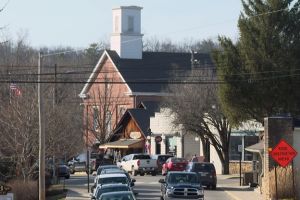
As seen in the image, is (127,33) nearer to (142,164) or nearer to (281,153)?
(142,164)

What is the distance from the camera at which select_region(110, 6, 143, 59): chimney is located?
92.9 metres

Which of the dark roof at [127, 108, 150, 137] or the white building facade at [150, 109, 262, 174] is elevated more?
the dark roof at [127, 108, 150, 137]

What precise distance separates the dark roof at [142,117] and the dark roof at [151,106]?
0.51 meters

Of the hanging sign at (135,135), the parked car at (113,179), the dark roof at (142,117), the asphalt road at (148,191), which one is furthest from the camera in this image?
the hanging sign at (135,135)

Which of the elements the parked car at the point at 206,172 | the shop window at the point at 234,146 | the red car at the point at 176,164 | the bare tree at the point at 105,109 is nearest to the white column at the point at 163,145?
the shop window at the point at 234,146

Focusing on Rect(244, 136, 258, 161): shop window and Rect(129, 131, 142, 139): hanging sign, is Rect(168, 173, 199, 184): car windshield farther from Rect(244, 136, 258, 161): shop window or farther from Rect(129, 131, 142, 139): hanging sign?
Rect(129, 131, 142, 139): hanging sign

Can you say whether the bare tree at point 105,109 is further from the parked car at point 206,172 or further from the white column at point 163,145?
the parked car at point 206,172

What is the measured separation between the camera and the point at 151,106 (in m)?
85.6

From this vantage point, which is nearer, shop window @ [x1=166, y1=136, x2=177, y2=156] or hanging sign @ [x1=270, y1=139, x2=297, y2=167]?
hanging sign @ [x1=270, y1=139, x2=297, y2=167]

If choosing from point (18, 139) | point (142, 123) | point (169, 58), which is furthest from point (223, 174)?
point (169, 58)

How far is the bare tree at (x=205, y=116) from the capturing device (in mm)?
62125

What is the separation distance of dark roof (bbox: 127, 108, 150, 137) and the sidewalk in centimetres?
2086

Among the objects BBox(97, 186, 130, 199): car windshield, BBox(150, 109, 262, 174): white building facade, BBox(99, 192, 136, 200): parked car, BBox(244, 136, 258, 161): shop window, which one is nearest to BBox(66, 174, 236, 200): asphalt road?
BBox(150, 109, 262, 174): white building facade

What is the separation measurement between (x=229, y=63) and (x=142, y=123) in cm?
2837
